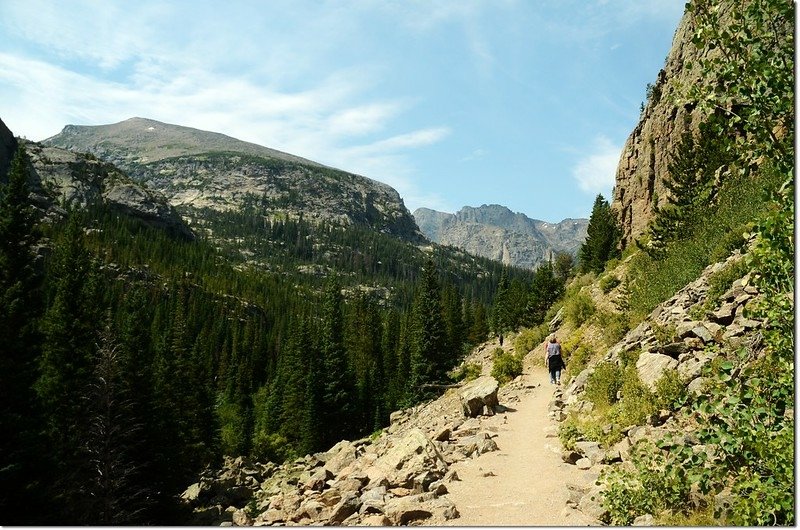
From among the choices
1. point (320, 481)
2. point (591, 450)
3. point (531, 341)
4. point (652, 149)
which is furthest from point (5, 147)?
point (591, 450)

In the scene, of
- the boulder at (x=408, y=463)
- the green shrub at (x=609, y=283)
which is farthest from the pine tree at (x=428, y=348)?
the boulder at (x=408, y=463)

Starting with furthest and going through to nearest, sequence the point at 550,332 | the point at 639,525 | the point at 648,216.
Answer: the point at 648,216, the point at 550,332, the point at 639,525

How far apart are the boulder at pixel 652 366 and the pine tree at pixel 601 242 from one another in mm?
42204

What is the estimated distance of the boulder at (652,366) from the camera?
1210 cm

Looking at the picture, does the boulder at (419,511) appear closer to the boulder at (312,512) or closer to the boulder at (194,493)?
the boulder at (312,512)

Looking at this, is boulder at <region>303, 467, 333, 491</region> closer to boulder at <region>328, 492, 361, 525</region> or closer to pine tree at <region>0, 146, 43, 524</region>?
boulder at <region>328, 492, 361, 525</region>

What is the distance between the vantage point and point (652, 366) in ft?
42.4

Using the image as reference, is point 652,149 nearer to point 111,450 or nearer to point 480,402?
point 480,402

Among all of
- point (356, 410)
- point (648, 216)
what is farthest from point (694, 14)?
point (356, 410)

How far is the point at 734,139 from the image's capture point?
17.3 feet

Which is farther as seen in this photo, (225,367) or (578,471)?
(225,367)

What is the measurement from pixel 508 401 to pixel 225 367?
296 feet

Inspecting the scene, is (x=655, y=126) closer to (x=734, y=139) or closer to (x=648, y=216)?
(x=648, y=216)

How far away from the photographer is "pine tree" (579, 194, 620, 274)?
5319 centimetres
